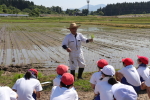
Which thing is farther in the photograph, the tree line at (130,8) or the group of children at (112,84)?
the tree line at (130,8)

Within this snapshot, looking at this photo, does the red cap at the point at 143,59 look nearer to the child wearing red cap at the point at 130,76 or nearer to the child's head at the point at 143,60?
the child's head at the point at 143,60

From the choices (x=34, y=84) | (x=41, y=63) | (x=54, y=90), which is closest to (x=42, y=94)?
(x=34, y=84)

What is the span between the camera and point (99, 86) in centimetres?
337

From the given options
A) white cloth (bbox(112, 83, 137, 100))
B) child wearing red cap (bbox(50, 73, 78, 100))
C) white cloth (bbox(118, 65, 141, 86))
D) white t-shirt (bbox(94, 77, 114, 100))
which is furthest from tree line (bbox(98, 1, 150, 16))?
white cloth (bbox(112, 83, 137, 100))

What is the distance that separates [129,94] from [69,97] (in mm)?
930

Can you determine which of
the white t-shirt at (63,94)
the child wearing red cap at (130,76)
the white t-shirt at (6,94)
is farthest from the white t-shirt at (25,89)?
the child wearing red cap at (130,76)

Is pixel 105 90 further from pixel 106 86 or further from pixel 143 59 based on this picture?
pixel 143 59

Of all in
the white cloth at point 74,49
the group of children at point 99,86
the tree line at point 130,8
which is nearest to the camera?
the group of children at point 99,86

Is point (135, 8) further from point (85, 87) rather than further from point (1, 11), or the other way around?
point (85, 87)

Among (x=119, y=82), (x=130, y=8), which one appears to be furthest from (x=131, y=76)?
(x=130, y=8)

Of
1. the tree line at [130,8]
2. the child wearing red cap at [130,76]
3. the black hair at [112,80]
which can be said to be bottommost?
the child wearing red cap at [130,76]

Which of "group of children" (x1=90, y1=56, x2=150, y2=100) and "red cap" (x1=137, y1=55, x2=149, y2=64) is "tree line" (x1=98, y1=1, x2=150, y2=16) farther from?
"group of children" (x1=90, y1=56, x2=150, y2=100)

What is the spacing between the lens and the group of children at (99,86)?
2656 mm

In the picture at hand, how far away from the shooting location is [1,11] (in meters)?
100
